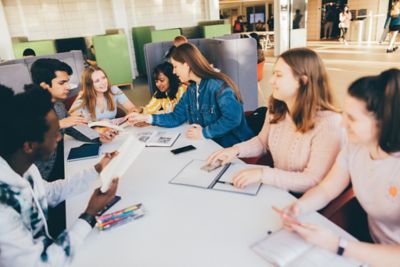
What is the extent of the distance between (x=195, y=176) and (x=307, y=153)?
21.8 inches

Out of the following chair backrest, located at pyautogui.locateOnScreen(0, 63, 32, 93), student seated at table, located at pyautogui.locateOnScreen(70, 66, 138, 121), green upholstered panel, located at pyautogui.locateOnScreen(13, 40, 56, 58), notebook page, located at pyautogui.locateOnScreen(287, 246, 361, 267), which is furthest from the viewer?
green upholstered panel, located at pyautogui.locateOnScreen(13, 40, 56, 58)

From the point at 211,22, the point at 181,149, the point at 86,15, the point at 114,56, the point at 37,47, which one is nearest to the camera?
the point at 181,149

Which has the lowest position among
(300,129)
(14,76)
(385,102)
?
(300,129)

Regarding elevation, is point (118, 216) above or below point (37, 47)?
below

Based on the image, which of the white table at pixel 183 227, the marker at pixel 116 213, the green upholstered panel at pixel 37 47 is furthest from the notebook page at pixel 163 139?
the green upholstered panel at pixel 37 47

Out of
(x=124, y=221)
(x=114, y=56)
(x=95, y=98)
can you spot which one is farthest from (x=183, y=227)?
(x=114, y=56)

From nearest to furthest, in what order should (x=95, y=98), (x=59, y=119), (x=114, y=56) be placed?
(x=59, y=119) → (x=95, y=98) → (x=114, y=56)

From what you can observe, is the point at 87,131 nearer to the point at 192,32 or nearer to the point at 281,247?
the point at 281,247

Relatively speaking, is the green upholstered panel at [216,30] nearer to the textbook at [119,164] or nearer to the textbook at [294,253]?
the textbook at [119,164]

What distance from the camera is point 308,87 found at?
1.55m

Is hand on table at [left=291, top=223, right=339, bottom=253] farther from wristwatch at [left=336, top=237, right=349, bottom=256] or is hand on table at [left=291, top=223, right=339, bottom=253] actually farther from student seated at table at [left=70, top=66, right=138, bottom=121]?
student seated at table at [left=70, top=66, right=138, bottom=121]

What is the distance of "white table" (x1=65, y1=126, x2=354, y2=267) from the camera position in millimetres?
1071

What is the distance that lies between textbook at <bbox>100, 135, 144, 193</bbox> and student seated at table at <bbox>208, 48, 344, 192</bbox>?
0.44 m

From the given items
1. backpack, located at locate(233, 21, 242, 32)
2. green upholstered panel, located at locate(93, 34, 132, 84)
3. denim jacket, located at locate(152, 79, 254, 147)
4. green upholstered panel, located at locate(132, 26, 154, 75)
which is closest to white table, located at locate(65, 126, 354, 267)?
denim jacket, located at locate(152, 79, 254, 147)
